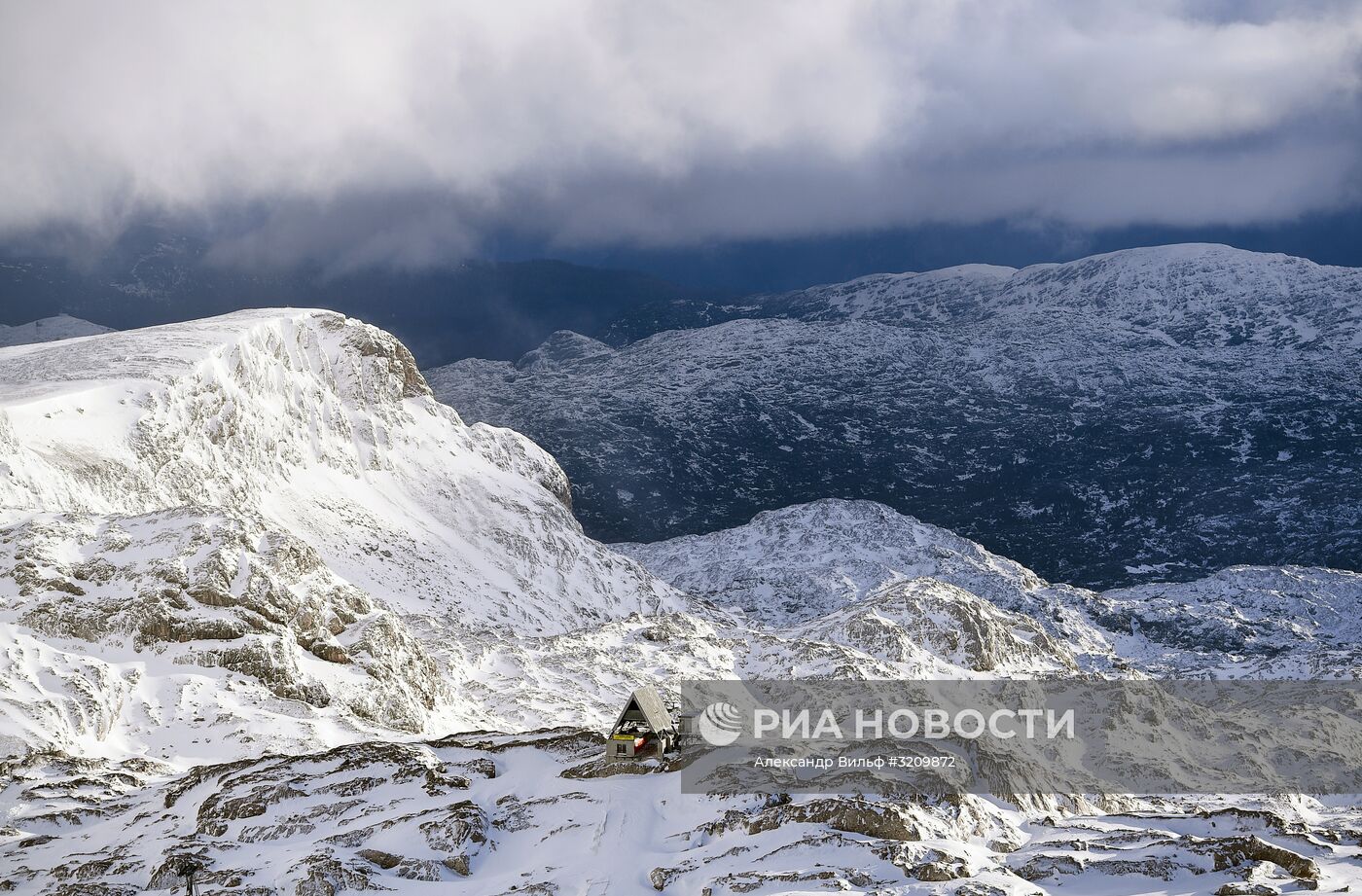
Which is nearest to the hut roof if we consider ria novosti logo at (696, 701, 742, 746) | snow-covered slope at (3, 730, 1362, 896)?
ria novosti logo at (696, 701, 742, 746)

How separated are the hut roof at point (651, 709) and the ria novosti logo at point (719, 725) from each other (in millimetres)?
2306

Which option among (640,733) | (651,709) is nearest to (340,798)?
(640,733)

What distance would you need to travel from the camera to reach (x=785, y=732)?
3273 inches

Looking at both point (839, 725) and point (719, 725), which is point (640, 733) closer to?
point (719, 725)

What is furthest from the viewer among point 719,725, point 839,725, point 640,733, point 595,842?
point 839,725

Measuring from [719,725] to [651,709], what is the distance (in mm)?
5856

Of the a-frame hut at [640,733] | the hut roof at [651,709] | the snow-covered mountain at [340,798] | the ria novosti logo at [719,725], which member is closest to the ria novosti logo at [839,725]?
→ the ria novosti logo at [719,725]

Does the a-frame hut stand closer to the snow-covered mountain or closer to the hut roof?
the hut roof

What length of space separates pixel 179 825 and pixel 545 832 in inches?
1029

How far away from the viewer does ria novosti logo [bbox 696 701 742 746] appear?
77188 mm

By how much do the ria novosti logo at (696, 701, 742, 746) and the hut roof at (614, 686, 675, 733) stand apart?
7.57ft

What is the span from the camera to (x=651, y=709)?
75.1m

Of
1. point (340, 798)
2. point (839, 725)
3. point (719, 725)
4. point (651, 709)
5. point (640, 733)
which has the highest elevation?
point (651, 709)

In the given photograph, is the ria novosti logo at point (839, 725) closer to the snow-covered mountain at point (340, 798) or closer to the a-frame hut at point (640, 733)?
the a-frame hut at point (640, 733)
